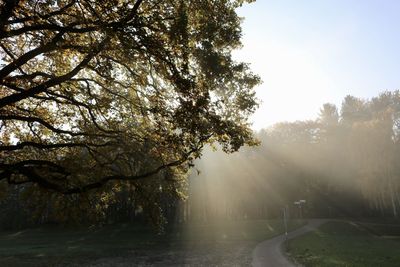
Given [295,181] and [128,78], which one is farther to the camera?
[295,181]

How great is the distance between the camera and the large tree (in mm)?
11312

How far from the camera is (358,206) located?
74.8m

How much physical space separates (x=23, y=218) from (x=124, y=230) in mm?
29079

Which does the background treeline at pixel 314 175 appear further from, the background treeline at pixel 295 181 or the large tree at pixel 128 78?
the large tree at pixel 128 78

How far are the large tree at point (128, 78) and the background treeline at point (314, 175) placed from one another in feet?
185

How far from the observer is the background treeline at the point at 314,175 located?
2736 inches

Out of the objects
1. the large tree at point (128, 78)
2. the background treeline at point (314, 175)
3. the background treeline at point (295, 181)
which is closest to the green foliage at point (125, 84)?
the large tree at point (128, 78)

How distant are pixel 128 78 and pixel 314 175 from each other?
64463 millimetres

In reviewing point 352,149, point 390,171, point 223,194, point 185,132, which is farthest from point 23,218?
point 185,132

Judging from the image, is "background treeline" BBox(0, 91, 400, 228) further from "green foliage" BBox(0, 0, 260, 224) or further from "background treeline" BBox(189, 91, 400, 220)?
"green foliage" BBox(0, 0, 260, 224)

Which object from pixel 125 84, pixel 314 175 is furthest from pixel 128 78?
pixel 314 175

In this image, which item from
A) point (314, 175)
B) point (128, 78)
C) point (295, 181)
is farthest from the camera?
point (314, 175)

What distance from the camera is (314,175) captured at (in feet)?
246

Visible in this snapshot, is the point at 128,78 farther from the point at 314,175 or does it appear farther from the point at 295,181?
the point at 314,175
